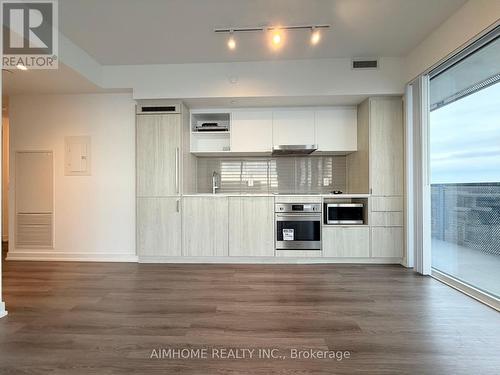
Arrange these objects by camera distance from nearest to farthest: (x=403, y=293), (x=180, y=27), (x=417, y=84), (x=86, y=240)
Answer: (x=403, y=293) → (x=180, y=27) → (x=417, y=84) → (x=86, y=240)

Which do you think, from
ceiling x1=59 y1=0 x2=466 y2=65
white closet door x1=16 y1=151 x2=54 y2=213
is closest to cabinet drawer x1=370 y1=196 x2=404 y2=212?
ceiling x1=59 y1=0 x2=466 y2=65

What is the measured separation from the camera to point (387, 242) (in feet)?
13.3

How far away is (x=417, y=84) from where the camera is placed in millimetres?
3748

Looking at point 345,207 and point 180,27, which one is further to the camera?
point 345,207

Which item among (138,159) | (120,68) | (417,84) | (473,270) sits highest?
(120,68)

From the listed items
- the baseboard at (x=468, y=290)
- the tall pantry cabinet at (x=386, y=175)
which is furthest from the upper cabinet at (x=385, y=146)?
the baseboard at (x=468, y=290)

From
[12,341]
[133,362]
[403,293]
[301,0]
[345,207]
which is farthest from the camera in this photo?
[345,207]

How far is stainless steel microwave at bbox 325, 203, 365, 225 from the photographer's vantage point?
13.6 feet

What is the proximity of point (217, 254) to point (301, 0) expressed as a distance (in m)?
3.27

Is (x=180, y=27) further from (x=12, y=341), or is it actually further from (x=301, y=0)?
(x=12, y=341)

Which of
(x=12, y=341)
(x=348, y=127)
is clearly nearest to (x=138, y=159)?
(x=12, y=341)

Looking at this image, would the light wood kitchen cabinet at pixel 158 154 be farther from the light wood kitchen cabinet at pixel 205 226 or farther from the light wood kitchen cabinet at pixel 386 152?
the light wood kitchen cabinet at pixel 386 152

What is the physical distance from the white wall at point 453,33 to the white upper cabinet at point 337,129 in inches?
37.5

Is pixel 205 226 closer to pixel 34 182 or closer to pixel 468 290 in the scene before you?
pixel 34 182
